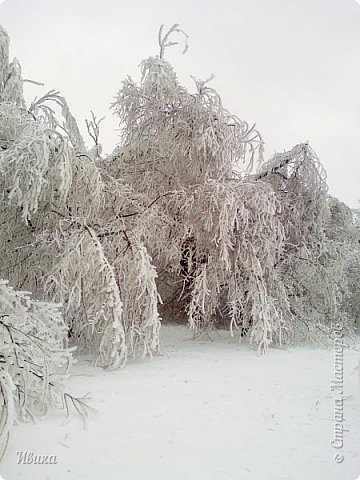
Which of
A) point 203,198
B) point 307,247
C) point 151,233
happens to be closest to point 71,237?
point 151,233

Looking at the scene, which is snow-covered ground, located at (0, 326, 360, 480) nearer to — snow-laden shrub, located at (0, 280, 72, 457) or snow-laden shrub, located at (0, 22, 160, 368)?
snow-laden shrub, located at (0, 280, 72, 457)

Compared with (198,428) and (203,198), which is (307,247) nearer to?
(203,198)

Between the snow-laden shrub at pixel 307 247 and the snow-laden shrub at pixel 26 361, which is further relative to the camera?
the snow-laden shrub at pixel 307 247

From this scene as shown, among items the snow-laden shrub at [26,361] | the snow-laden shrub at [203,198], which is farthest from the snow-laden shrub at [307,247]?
the snow-laden shrub at [26,361]

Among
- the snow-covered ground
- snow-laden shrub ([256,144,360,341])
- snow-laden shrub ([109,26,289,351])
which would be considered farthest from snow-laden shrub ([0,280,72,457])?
snow-laden shrub ([256,144,360,341])

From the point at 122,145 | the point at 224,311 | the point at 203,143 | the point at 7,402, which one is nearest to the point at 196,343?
the point at 224,311

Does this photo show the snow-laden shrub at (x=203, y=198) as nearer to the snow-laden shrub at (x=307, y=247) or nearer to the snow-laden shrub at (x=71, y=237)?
the snow-laden shrub at (x=307, y=247)

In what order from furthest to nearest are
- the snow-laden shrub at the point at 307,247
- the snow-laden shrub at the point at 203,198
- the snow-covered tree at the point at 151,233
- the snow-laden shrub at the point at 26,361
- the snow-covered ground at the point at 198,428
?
the snow-laden shrub at the point at 307,247, the snow-laden shrub at the point at 203,198, the snow-covered tree at the point at 151,233, the snow-laden shrub at the point at 26,361, the snow-covered ground at the point at 198,428

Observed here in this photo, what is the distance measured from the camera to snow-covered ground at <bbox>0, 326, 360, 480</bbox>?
291 centimetres

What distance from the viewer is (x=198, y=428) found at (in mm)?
3521

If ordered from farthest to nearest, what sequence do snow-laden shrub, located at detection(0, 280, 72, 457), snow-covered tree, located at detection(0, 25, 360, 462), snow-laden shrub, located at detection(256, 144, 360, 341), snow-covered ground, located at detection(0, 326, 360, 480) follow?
snow-laden shrub, located at detection(256, 144, 360, 341) → snow-covered tree, located at detection(0, 25, 360, 462) → snow-laden shrub, located at detection(0, 280, 72, 457) → snow-covered ground, located at detection(0, 326, 360, 480)

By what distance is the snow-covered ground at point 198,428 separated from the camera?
2.91 metres

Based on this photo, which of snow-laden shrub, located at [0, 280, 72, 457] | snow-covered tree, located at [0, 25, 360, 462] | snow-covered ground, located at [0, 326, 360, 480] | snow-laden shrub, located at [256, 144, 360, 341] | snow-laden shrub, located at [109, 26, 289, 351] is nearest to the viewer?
snow-covered ground, located at [0, 326, 360, 480]

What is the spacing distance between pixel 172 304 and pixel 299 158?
330 cm
